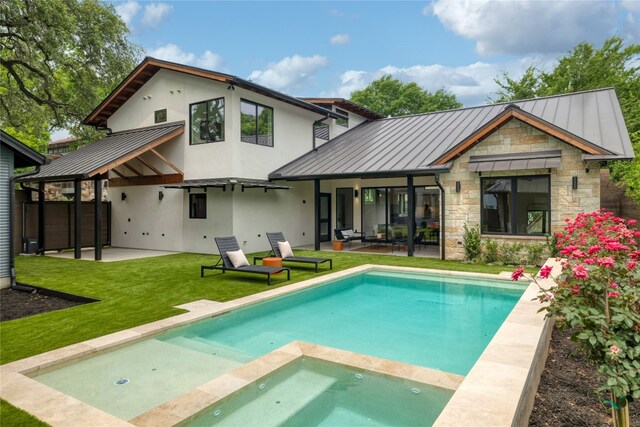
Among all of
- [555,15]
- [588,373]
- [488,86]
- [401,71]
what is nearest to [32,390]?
[588,373]

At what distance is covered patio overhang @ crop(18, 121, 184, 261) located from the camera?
44.4 feet

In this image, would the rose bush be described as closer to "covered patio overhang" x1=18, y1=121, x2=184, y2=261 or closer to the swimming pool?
the swimming pool

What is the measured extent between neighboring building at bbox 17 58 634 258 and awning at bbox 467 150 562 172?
4 cm

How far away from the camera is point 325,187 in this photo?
64.0 ft

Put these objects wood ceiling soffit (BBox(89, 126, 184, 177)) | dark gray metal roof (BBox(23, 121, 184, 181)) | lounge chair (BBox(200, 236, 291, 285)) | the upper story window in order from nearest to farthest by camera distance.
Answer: lounge chair (BBox(200, 236, 291, 285)) → wood ceiling soffit (BBox(89, 126, 184, 177)) → dark gray metal roof (BBox(23, 121, 184, 181)) → the upper story window

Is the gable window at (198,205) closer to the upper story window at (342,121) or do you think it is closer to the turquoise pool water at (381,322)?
the turquoise pool water at (381,322)

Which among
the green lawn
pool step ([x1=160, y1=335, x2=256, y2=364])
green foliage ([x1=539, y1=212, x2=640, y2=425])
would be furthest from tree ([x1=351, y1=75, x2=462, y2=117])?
green foliage ([x1=539, y1=212, x2=640, y2=425])

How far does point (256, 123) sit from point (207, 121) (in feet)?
6.38

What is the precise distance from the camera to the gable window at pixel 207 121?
1524 centimetres

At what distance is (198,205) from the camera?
1619 cm

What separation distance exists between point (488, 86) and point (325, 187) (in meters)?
21.3

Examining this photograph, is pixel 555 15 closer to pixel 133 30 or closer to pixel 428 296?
pixel 428 296

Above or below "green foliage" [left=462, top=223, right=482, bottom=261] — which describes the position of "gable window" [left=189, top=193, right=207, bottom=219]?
above

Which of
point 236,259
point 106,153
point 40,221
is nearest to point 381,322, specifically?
Result: point 236,259
